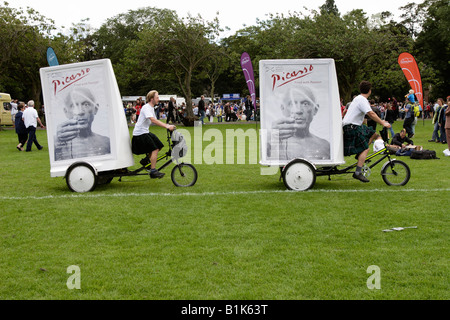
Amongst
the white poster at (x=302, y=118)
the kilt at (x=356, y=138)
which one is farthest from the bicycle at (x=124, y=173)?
the kilt at (x=356, y=138)

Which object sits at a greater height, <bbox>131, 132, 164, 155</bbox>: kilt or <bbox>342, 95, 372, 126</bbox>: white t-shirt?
<bbox>342, 95, 372, 126</bbox>: white t-shirt

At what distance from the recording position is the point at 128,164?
9.56 meters

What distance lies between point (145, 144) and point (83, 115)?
128cm

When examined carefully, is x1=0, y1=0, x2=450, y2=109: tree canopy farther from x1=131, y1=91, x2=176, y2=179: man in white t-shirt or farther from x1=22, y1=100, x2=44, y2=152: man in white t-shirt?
x1=131, y1=91, x2=176, y2=179: man in white t-shirt

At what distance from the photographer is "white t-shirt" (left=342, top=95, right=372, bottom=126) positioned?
8.79m

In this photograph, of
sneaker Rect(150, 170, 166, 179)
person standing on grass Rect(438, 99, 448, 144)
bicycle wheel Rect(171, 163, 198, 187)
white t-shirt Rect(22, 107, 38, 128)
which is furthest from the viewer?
white t-shirt Rect(22, 107, 38, 128)

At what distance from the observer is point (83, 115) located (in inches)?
366

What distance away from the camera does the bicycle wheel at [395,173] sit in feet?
30.6

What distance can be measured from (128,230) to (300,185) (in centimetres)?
365

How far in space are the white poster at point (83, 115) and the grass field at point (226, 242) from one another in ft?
2.41

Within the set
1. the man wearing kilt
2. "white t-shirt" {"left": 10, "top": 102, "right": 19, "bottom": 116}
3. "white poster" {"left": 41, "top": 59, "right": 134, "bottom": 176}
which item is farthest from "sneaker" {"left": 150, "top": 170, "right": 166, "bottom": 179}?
"white t-shirt" {"left": 10, "top": 102, "right": 19, "bottom": 116}

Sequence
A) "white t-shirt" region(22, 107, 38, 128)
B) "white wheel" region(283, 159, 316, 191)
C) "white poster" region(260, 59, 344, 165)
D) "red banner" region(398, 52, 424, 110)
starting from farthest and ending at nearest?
1. "red banner" region(398, 52, 424, 110)
2. "white t-shirt" region(22, 107, 38, 128)
3. "white poster" region(260, 59, 344, 165)
4. "white wheel" region(283, 159, 316, 191)

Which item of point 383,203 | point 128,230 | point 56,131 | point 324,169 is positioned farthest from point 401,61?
point 128,230

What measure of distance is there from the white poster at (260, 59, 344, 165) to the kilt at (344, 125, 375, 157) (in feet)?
0.49
